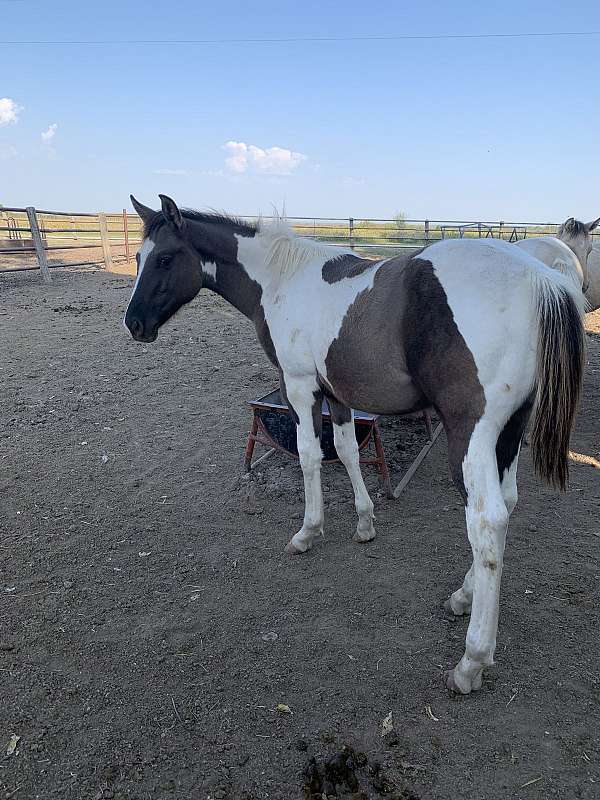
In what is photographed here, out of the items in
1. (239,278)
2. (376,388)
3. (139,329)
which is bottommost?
(376,388)

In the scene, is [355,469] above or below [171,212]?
below

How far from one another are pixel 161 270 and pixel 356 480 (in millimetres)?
1841

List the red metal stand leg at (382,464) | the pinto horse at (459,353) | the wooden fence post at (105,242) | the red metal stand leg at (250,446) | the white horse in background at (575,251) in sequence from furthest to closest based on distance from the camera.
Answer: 1. the wooden fence post at (105,242)
2. the white horse in background at (575,251)
3. the red metal stand leg at (250,446)
4. the red metal stand leg at (382,464)
5. the pinto horse at (459,353)

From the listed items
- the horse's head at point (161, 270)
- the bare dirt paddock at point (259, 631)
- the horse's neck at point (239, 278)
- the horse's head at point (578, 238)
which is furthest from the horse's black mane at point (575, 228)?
the horse's head at point (161, 270)

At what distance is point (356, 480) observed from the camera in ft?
11.4

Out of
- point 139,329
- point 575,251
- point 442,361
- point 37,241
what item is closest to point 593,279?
point 575,251

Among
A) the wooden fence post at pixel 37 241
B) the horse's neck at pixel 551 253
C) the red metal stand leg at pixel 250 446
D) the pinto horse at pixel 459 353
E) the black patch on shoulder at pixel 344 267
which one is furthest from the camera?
the wooden fence post at pixel 37 241

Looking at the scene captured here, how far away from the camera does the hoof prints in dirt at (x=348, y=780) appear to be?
1.82 m

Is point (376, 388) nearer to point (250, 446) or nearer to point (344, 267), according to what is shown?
point (344, 267)

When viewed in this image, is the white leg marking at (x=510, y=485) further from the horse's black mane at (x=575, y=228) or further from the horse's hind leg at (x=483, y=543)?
the horse's black mane at (x=575, y=228)

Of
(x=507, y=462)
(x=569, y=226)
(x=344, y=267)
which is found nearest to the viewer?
(x=507, y=462)

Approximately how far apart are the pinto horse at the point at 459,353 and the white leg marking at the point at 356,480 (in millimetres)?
218

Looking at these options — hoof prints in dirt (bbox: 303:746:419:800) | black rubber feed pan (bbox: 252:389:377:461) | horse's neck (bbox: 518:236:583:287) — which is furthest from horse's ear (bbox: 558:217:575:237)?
hoof prints in dirt (bbox: 303:746:419:800)

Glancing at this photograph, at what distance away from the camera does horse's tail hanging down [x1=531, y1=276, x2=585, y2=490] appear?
6.73 ft
